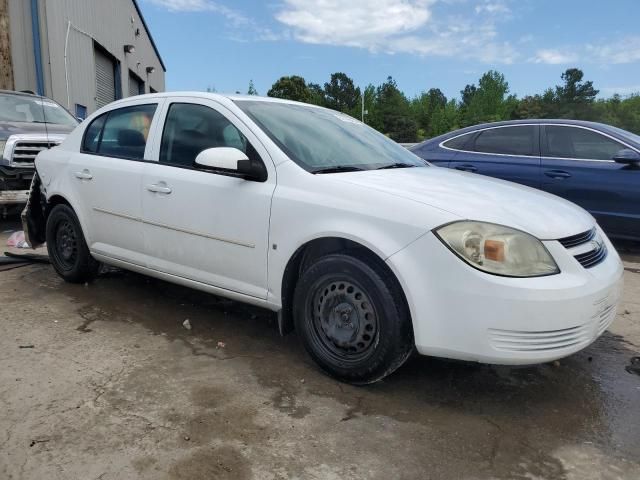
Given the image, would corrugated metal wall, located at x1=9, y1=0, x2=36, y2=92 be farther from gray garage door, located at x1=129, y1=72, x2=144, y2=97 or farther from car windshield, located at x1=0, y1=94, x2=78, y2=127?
gray garage door, located at x1=129, y1=72, x2=144, y2=97

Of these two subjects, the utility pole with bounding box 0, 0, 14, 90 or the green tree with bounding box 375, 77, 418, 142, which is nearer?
the utility pole with bounding box 0, 0, 14, 90

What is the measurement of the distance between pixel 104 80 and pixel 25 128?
15.1 m

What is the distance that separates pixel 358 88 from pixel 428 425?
78371 millimetres

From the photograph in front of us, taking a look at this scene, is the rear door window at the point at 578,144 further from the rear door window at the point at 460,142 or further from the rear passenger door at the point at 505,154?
the rear door window at the point at 460,142

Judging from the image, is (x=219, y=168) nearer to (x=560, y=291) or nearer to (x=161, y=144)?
(x=161, y=144)

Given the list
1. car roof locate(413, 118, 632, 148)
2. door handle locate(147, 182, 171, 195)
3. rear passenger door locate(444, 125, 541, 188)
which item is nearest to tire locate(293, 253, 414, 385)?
door handle locate(147, 182, 171, 195)

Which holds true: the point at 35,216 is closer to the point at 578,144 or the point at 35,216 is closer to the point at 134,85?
the point at 578,144

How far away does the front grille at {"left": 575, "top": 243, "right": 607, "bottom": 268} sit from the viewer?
2741 mm

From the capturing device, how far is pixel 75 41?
52.9ft

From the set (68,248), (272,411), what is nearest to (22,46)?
(68,248)

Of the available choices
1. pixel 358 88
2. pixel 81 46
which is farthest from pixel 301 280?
pixel 358 88

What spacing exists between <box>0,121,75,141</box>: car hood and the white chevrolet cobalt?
3846 mm

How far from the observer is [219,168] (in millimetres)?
3184

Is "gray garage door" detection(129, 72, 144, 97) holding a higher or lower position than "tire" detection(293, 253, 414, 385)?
higher
